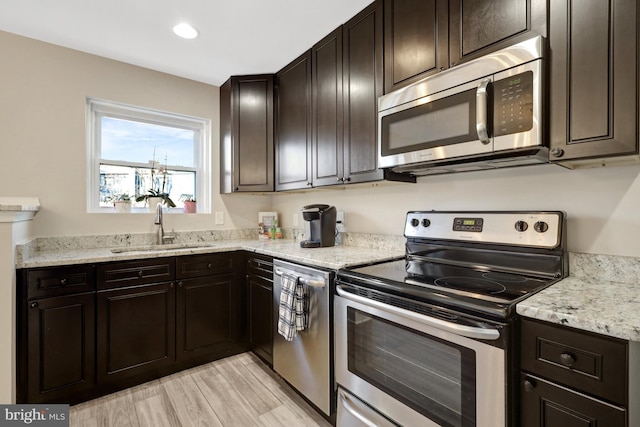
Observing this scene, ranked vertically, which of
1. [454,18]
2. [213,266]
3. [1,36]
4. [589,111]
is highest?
[1,36]

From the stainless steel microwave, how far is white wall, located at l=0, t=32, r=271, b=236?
7.31 feet

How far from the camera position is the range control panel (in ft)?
4.43

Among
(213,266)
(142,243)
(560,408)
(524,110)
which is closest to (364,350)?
(560,408)

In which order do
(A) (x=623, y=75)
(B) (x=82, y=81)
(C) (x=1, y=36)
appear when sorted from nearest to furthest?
(A) (x=623, y=75) < (C) (x=1, y=36) < (B) (x=82, y=81)

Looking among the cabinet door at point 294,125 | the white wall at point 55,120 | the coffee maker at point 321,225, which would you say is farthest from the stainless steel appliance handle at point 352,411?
the white wall at point 55,120

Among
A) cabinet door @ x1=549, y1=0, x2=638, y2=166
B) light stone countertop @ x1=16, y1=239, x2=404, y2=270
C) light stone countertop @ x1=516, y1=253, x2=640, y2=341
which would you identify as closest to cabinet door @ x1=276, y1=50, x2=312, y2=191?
light stone countertop @ x1=16, y1=239, x2=404, y2=270

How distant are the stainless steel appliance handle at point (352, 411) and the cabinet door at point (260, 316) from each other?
2.50 ft

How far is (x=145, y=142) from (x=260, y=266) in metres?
1.65

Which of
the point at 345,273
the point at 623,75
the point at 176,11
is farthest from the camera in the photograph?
the point at 176,11

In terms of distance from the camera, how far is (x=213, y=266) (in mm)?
2434

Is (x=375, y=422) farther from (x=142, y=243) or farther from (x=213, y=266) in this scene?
(x=142, y=243)

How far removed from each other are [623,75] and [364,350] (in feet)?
4.80

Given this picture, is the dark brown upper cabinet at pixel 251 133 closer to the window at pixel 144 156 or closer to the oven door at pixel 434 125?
the window at pixel 144 156

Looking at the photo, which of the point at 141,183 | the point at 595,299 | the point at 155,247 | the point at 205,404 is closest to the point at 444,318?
the point at 595,299
